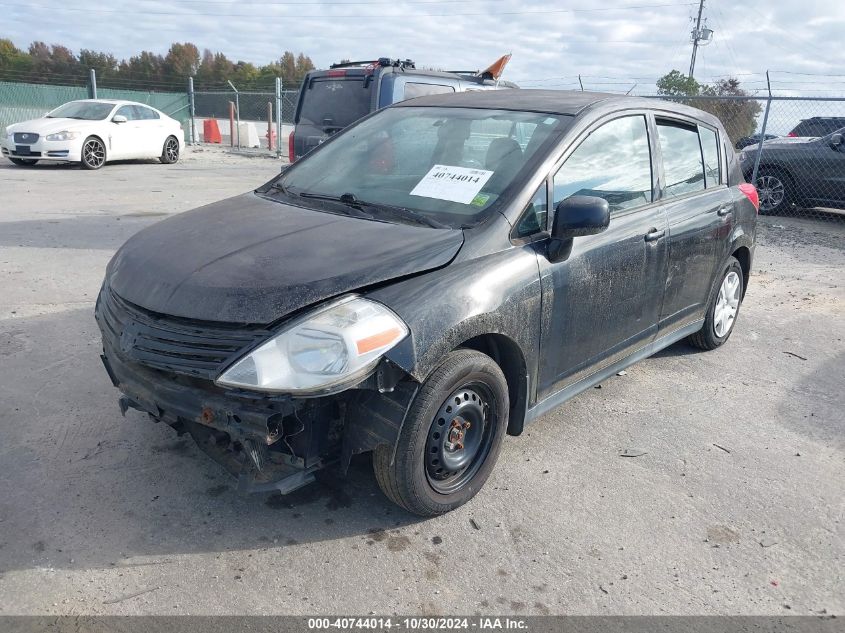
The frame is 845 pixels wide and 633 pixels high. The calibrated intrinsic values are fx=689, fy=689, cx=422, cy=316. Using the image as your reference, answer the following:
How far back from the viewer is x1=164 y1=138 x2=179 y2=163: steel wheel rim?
17.0 metres

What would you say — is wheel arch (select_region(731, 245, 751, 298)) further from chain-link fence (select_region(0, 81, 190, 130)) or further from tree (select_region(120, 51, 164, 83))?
tree (select_region(120, 51, 164, 83))

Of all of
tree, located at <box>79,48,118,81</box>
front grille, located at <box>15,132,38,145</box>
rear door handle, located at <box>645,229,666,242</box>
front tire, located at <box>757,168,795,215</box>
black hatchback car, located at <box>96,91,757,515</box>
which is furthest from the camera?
tree, located at <box>79,48,118,81</box>

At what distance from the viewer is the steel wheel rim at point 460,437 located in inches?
115

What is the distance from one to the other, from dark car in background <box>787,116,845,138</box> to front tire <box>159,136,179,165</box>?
1411cm

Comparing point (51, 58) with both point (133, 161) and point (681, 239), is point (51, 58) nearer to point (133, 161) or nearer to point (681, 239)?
point (133, 161)

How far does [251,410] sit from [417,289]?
800 mm

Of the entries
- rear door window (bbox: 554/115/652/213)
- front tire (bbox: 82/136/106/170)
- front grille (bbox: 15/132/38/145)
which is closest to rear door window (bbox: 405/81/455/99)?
rear door window (bbox: 554/115/652/213)

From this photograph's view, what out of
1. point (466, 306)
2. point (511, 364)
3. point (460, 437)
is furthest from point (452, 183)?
point (460, 437)

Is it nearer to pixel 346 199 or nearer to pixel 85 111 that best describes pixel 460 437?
pixel 346 199

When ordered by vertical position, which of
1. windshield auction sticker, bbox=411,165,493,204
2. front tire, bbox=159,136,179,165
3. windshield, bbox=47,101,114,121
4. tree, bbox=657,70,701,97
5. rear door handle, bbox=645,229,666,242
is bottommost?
front tire, bbox=159,136,179,165

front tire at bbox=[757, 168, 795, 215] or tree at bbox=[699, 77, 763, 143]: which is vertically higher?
tree at bbox=[699, 77, 763, 143]

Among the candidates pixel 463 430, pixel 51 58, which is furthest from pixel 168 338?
pixel 51 58

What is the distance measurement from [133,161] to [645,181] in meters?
16.0

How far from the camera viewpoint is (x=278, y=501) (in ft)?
10.4
